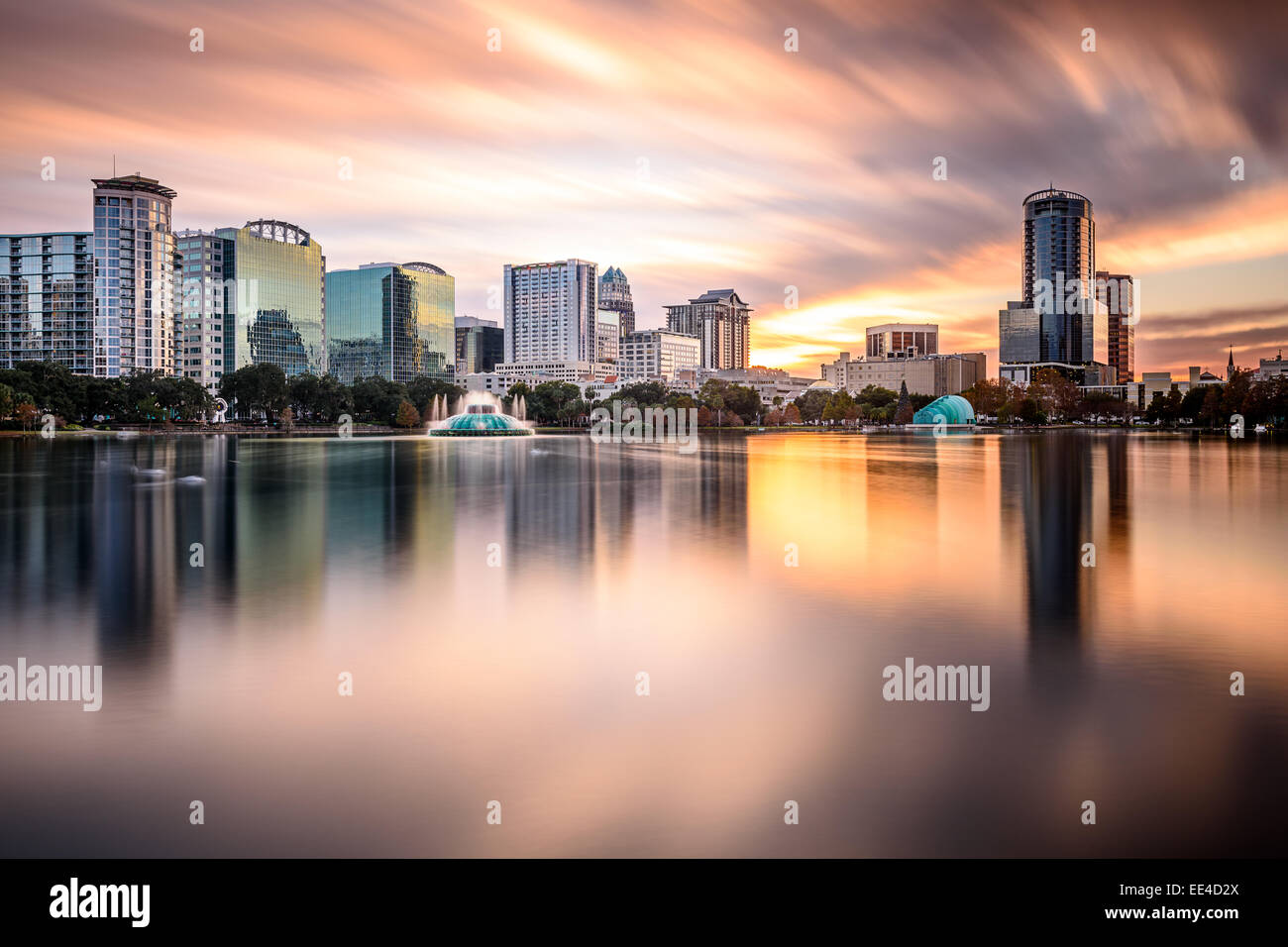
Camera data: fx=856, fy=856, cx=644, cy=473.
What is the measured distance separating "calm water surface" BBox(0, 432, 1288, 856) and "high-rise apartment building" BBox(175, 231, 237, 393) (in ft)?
537

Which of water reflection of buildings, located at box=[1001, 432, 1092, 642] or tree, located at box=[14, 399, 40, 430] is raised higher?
tree, located at box=[14, 399, 40, 430]

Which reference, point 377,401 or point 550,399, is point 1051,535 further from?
point 550,399

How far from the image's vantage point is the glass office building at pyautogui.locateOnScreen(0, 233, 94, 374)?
514 ft

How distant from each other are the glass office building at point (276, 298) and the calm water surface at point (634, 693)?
157432 millimetres

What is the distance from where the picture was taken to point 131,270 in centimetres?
15650

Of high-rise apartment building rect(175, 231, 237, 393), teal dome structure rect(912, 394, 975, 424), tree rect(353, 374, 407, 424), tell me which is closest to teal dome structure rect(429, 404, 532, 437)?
tree rect(353, 374, 407, 424)

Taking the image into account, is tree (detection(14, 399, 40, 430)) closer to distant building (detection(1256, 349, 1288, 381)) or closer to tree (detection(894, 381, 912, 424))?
tree (detection(894, 381, 912, 424))

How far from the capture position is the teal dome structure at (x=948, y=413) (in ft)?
380

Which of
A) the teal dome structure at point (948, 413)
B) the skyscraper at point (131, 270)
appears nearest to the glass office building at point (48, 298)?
the skyscraper at point (131, 270)

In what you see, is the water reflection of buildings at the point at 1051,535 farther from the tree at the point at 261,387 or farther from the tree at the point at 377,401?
the tree at the point at 377,401

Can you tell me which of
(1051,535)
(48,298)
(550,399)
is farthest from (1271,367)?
(48,298)
